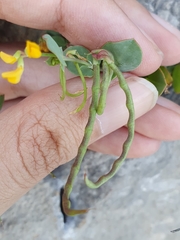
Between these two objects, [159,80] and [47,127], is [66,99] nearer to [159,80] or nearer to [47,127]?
[47,127]

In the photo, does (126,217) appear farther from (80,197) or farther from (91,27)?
(91,27)

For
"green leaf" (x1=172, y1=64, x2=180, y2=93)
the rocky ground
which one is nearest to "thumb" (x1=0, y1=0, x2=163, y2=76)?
"green leaf" (x1=172, y1=64, x2=180, y2=93)

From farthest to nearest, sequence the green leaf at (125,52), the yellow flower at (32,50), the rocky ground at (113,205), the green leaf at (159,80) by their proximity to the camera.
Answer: the rocky ground at (113,205)
the green leaf at (159,80)
the green leaf at (125,52)
the yellow flower at (32,50)

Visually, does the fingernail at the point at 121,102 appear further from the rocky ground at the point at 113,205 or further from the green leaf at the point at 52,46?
the rocky ground at the point at 113,205

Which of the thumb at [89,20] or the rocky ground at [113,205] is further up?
the thumb at [89,20]

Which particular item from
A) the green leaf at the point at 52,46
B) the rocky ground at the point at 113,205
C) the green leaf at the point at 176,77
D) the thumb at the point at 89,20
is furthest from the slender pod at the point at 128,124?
the rocky ground at the point at 113,205

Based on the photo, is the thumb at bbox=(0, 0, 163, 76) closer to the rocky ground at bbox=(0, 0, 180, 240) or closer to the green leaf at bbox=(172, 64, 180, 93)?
the green leaf at bbox=(172, 64, 180, 93)
